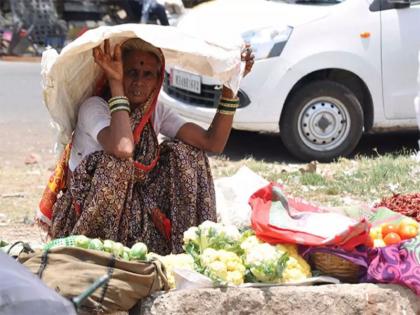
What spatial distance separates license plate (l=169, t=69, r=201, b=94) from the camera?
736 cm

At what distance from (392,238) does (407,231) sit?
0.08 m

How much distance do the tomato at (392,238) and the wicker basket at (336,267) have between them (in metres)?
0.21

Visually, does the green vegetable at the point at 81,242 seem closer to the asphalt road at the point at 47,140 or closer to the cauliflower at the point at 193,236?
the cauliflower at the point at 193,236

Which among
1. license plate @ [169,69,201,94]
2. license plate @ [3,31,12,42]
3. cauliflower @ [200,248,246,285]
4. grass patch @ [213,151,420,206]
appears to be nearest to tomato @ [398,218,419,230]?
cauliflower @ [200,248,246,285]

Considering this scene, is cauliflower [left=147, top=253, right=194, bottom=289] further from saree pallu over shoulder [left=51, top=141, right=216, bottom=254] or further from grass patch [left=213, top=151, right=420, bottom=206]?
grass patch [left=213, top=151, right=420, bottom=206]

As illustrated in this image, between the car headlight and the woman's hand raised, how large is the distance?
3405 millimetres

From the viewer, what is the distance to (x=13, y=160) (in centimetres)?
754

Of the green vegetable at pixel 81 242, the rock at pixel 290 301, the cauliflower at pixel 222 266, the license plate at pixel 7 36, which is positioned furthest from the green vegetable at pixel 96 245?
the license plate at pixel 7 36

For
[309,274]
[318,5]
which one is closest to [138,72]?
[309,274]

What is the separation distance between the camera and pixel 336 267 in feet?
11.7

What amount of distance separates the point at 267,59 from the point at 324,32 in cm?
53

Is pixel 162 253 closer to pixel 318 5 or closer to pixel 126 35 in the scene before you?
pixel 126 35

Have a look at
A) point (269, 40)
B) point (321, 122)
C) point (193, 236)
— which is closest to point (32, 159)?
point (269, 40)

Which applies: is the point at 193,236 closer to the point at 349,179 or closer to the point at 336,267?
the point at 336,267
